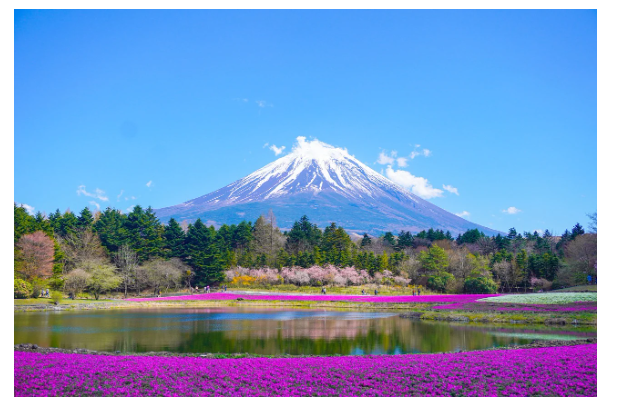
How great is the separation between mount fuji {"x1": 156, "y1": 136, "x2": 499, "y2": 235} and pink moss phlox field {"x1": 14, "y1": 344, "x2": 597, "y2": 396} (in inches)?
5086

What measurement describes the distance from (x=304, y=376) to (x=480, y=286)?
113ft

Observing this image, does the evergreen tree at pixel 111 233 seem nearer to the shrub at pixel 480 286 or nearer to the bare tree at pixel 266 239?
the bare tree at pixel 266 239

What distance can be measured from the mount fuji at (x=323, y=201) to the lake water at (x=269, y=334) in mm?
118420

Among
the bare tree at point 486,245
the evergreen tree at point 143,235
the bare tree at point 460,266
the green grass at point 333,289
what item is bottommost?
the green grass at point 333,289

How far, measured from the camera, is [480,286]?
39281mm

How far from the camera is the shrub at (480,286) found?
3904 cm

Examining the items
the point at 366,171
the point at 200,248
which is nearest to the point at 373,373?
the point at 200,248

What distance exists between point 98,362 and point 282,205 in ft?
480

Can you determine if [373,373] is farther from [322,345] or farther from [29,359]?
[29,359]

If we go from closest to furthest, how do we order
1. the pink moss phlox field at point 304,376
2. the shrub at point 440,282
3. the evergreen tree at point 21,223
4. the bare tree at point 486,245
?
the pink moss phlox field at point 304,376 → the evergreen tree at point 21,223 → the shrub at point 440,282 → the bare tree at point 486,245

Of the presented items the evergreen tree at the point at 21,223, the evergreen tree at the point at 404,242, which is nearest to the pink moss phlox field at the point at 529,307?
the evergreen tree at the point at 21,223

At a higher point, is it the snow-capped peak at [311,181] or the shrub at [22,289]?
the snow-capped peak at [311,181]

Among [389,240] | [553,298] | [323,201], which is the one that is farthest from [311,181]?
[553,298]
